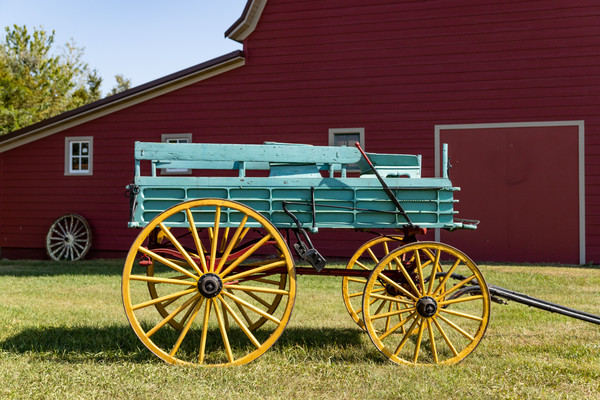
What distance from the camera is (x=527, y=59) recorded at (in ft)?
35.0

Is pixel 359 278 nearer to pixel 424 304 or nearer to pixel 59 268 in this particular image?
pixel 424 304

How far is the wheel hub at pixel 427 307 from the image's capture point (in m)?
3.83

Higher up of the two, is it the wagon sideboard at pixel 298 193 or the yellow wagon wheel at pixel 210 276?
the wagon sideboard at pixel 298 193

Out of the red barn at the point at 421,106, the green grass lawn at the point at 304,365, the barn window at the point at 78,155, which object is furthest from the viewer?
the barn window at the point at 78,155

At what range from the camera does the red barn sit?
10.5 m

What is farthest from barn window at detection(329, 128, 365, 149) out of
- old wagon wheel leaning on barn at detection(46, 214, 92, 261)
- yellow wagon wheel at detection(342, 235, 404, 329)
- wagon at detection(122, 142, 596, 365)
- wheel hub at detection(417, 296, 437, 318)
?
wheel hub at detection(417, 296, 437, 318)

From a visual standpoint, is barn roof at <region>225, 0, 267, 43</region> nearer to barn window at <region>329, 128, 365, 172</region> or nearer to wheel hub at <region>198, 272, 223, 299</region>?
barn window at <region>329, 128, 365, 172</region>

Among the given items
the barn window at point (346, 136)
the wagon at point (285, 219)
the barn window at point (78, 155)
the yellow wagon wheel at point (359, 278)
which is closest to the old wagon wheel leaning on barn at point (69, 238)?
the barn window at point (78, 155)

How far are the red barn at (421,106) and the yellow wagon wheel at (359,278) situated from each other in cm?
206

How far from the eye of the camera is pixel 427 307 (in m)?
3.83

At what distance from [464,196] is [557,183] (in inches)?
70.7

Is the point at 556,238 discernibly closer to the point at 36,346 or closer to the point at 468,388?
the point at 468,388

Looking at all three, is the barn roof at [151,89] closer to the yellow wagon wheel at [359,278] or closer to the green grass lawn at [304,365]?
the yellow wagon wheel at [359,278]

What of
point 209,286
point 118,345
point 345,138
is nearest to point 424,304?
point 209,286
